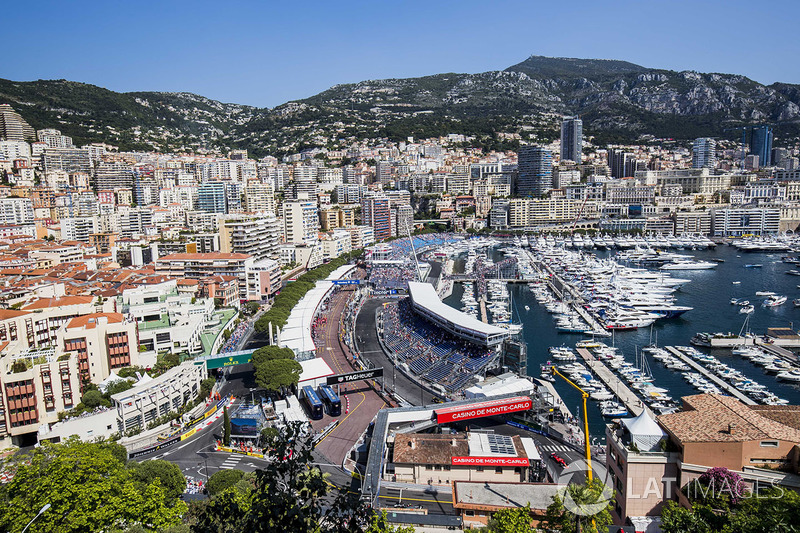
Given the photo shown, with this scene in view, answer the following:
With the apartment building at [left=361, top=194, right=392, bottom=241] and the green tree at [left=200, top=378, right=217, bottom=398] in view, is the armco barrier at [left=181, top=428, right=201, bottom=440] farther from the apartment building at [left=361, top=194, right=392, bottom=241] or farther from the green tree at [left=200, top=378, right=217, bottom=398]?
the apartment building at [left=361, top=194, right=392, bottom=241]

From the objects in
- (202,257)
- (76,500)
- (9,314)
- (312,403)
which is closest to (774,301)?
(312,403)

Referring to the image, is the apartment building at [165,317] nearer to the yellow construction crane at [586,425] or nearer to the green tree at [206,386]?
the green tree at [206,386]

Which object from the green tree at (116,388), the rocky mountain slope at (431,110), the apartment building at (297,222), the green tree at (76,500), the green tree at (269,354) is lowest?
the green tree at (116,388)

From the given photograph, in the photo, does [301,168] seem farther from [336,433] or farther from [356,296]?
[336,433]

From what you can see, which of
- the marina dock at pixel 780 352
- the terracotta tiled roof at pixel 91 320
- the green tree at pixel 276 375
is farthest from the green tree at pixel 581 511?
the marina dock at pixel 780 352

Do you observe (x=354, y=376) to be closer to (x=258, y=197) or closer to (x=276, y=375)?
(x=276, y=375)

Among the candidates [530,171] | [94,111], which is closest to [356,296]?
[530,171]
